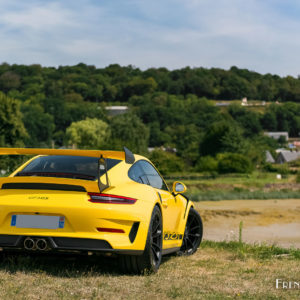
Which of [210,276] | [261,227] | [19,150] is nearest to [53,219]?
[19,150]

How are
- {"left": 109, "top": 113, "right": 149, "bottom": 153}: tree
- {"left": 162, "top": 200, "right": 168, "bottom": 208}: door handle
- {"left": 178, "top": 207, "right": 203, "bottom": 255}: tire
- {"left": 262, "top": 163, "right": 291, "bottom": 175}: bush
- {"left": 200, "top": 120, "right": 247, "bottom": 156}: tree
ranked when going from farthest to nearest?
1. {"left": 200, "top": 120, "right": 247, "bottom": 156}: tree
2. {"left": 109, "top": 113, "right": 149, "bottom": 153}: tree
3. {"left": 262, "top": 163, "right": 291, "bottom": 175}: bush
4. {"left": 178, "top": 207, "right": 203, "bottom": 255}: tire
5. {"left": 162, "top": 200, "right": 168, "bottom": 208}: door handle

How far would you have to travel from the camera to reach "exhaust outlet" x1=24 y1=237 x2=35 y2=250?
254 inches

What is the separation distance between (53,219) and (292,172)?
105 meters

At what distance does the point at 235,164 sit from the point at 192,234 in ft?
313

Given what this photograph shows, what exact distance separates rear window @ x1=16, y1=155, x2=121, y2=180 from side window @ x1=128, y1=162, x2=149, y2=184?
201 millimetres

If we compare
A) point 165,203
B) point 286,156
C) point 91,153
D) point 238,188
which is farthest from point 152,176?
point 286,156

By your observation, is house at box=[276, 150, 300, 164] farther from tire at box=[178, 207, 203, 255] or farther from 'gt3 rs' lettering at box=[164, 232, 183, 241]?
'gt3 rs' lettering at box=[164, 232, 183, 241]

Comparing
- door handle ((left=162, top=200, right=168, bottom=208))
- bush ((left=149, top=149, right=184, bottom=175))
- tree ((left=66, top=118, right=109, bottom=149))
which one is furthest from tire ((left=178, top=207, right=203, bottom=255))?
tree ((left=66, top=118, right=109, bottom=149))

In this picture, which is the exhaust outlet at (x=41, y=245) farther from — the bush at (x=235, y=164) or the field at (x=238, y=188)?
the bush at (x=235, y=164)

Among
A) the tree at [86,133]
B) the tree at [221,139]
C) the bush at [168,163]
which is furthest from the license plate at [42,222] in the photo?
the tree at [221,139]

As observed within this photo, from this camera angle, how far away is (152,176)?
26.5ft

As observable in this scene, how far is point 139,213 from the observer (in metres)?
6.68

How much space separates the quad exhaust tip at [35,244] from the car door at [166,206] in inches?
64.5

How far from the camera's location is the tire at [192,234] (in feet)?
→ 31.3
